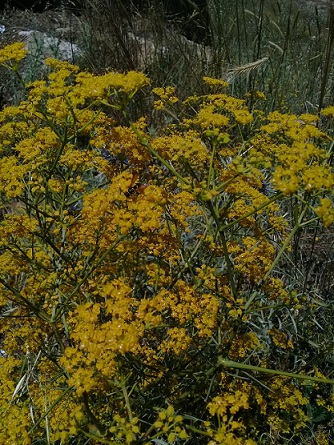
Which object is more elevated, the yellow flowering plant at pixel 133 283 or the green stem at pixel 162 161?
the green stem at pixel 162 161

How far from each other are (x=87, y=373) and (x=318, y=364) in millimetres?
1883

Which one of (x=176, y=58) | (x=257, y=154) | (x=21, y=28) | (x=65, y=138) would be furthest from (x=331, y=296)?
(x=21, y=28)

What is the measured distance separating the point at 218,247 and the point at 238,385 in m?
0.63

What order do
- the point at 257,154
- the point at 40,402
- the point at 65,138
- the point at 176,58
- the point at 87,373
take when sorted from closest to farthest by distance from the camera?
the point at 87,373 → the point at 257,154 → the point at 65,138 → the point at 40,402 → the point at 176,58

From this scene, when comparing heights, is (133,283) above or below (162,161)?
below

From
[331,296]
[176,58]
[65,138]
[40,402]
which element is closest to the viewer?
[65,138]

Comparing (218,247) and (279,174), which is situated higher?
(279,174)

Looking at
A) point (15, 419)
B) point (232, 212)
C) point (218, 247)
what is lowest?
point (15, 419)

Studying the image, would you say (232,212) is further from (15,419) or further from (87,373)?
(15,419)

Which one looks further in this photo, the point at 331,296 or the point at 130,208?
the point at 331,296

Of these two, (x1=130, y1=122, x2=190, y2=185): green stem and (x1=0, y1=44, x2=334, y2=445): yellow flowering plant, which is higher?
(x1=130, y1=122, x2=190, y2=185): green stem

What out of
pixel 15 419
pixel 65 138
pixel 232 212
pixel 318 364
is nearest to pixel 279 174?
pixel 232 212

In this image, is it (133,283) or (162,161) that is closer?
(162,161)

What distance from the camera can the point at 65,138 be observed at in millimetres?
1919
